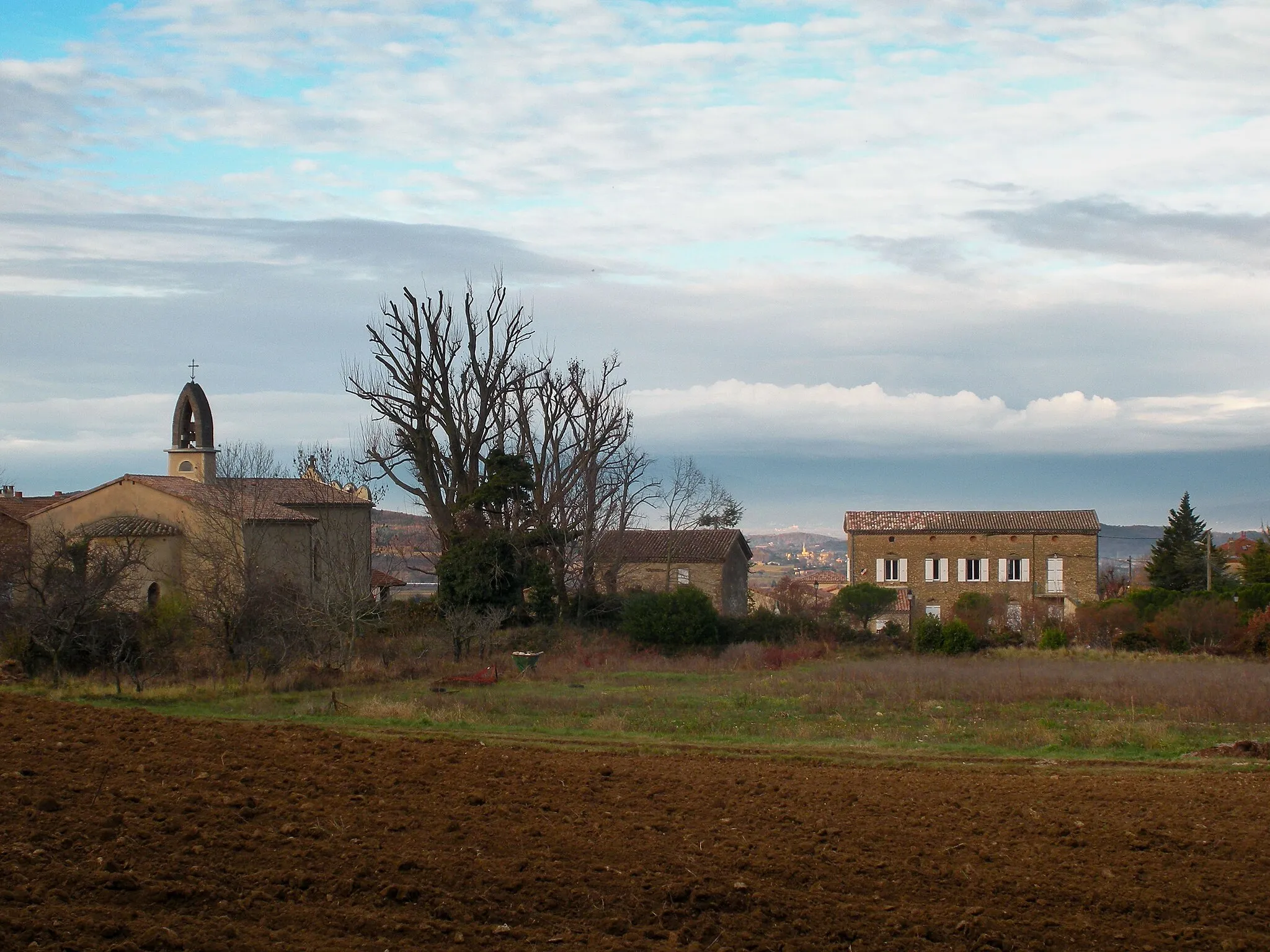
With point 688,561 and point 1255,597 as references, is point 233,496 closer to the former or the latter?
point 688,561

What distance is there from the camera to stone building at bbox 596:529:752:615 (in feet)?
188

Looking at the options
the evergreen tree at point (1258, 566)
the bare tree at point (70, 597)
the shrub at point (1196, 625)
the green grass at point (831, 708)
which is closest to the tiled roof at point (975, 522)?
the evergreen tree at point (1258, 566)

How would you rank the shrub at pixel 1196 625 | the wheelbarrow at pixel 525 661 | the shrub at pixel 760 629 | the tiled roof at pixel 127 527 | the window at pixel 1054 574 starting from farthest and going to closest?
1. the window at pixel 1054 574
2. the shrub at pixel 760 629
3. the tiled roof at pixel 127 527
4. the shrub at pixel 1196 625
5. the wheelbarrow at pixel 525 661

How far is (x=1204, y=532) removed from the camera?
200ft

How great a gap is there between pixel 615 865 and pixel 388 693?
15.4m

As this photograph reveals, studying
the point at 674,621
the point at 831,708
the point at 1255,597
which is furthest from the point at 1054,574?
the point at 831,708

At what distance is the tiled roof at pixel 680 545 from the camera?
5744 cm

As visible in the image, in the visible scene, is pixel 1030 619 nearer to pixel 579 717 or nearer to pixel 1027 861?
pixel 579 717

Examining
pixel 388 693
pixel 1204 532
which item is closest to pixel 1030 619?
pixel 1204 532

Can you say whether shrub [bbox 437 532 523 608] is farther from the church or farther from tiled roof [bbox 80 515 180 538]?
tiled roof [bbox 80 515 180 538]

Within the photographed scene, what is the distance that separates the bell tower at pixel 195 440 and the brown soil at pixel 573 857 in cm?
3668

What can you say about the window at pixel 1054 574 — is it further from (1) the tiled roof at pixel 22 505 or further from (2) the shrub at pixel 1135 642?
(1) the tiled roof at pixel 22 505

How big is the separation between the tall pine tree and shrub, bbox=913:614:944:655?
895 inches

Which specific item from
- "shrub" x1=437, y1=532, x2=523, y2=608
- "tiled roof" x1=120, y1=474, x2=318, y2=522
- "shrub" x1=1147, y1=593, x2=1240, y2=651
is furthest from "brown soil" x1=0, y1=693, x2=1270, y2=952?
"tiled roof" x1=120, y1=474, x2=318, y2=522
